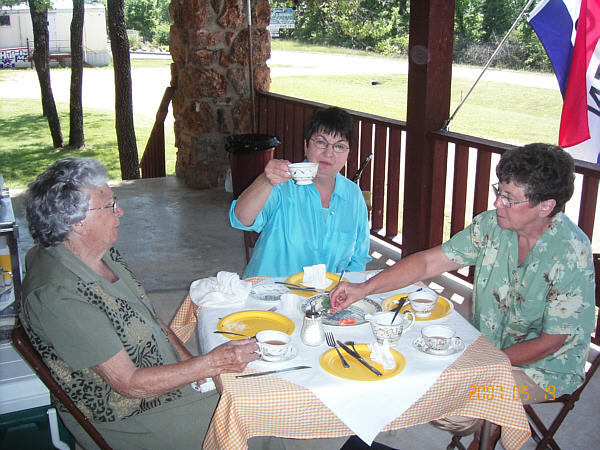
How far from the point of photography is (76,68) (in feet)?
33.1

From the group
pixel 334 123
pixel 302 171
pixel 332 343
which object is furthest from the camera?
pixel 334 123

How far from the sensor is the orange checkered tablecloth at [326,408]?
1.51 metres

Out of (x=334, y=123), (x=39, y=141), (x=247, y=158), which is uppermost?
(x=334, y=123)

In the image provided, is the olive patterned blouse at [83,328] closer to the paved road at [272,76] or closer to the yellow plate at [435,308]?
the yellow plate at [435,308]

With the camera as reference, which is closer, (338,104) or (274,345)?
(274,345)

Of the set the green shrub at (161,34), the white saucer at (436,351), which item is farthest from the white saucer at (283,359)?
the green shrub at (161,34)

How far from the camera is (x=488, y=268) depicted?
2.09m

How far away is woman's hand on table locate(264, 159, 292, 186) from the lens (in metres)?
2.28

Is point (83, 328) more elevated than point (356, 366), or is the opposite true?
point (83, 328)

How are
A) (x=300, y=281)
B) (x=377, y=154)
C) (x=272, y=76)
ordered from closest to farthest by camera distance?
(x=300, y=281) → (x=377, y=154) → (x=272, y=76)

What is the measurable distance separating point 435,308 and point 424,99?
90.3 inches

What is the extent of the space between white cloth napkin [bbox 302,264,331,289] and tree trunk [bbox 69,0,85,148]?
8.81m

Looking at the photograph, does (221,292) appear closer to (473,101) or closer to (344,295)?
(344,295)

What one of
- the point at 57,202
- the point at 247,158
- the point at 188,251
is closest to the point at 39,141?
the point at 247,158
